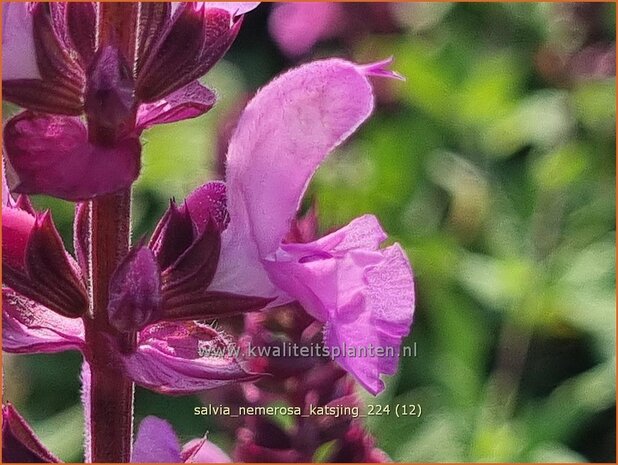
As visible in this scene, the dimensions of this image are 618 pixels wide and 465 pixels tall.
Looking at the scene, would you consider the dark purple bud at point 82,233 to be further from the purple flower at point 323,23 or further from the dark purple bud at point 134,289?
the purple flower at point 323,23

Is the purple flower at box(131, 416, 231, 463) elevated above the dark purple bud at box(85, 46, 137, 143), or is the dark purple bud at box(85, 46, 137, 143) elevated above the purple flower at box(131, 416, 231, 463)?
the dark purple bud at box(85, 46, 137, 143)

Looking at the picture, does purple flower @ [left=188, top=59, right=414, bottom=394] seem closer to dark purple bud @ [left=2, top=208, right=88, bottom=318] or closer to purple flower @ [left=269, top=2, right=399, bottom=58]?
dark purple bud @ [left=2, top=208, right=88, bottom=318]

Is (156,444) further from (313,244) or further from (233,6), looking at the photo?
(233,6)

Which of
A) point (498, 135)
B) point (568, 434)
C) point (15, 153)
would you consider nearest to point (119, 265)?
point (15, 153)

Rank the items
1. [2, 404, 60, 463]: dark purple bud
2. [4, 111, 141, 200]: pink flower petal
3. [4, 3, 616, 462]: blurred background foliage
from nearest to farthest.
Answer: [4, 111, 141, 200]: pink flower petal → [2, 404, 60, 463]: dark purple bud → [4, 3, 616, 462]: blurred background foliage

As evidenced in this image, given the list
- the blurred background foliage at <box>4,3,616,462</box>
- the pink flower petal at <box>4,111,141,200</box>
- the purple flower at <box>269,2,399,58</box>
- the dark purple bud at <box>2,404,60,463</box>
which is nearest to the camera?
the pink flower petal at <box>4,111,141,200</box>

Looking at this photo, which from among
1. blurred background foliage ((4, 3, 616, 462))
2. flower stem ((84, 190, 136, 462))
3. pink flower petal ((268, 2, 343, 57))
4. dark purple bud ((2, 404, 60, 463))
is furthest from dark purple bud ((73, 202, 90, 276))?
pink flower petal ((268, 2, 343, 57))

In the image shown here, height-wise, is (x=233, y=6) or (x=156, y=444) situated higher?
(x=233, y=6)

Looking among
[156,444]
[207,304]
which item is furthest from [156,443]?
[207,304]
